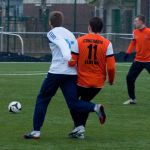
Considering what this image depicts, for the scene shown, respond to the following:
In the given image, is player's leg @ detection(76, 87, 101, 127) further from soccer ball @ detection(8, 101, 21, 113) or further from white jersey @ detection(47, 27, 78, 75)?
soccer ball @ detection(8, 101, 21, 113)

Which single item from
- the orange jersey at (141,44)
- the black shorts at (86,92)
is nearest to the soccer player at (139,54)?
the orange jersey at (141,44)

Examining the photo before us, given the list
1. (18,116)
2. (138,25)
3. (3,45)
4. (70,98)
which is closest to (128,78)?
(138,25)

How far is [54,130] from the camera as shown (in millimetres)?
12781

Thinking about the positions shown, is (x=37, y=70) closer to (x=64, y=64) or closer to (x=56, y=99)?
(x=56, y=99)

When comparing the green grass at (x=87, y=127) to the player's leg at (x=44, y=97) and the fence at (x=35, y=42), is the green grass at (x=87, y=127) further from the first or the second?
the fence at (x=35, y=42)

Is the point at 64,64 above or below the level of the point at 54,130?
above

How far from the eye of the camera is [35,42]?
125 feet

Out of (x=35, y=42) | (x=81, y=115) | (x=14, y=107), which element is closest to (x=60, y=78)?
(x=81, y=115)

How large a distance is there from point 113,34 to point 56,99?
65.5 ft

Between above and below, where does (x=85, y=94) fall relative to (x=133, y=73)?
above

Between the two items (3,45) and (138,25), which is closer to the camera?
(138,25)

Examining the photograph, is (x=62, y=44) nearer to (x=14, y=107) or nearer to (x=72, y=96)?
(x=72, y=96)

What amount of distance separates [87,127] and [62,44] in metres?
2.41

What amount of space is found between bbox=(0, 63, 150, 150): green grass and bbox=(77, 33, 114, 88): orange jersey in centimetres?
89
